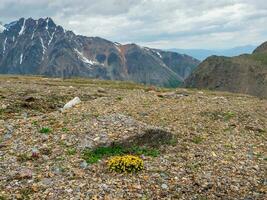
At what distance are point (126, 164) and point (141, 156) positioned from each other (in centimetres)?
228

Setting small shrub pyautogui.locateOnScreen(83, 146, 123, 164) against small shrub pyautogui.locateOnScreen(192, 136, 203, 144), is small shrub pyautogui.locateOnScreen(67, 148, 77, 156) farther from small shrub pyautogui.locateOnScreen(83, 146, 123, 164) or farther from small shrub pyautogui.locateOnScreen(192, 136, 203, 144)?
small shrub pyautogui.locateOnScreen(192, 136, 203, 144)

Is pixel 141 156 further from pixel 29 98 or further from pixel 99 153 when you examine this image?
pixel 29 98

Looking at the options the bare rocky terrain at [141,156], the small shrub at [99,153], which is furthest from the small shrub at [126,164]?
the small shrub at [99,153]

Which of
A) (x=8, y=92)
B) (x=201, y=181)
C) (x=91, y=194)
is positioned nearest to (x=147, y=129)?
(x=201, y=181)

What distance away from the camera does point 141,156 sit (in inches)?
982

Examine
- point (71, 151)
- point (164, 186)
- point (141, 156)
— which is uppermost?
point (71, 151)

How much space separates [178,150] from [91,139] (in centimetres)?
533

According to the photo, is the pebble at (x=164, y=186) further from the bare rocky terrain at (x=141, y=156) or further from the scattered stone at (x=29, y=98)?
the scattered stone at (x=29, y=98)

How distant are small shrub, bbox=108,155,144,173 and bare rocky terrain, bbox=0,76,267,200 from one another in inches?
14.6

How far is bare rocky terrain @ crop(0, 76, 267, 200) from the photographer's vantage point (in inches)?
830

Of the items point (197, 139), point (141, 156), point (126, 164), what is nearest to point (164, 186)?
point (126, 164)

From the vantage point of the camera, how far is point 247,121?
1451 inches

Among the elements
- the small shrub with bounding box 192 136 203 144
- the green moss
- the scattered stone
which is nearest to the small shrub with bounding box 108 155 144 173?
the green moss

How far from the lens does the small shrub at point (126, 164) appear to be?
74.5 feet
